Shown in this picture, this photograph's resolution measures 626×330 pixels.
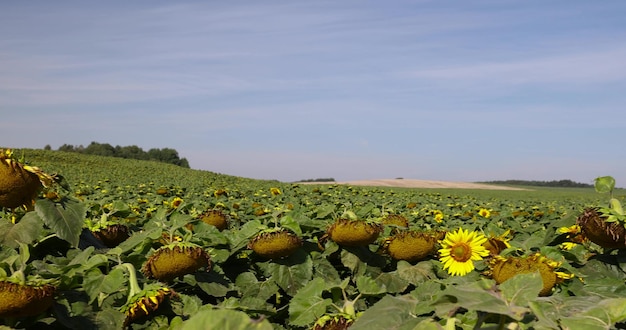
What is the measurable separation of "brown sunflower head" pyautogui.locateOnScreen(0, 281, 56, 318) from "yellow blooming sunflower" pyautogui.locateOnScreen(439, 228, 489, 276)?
1905 millimetres

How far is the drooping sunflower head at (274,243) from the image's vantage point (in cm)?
293

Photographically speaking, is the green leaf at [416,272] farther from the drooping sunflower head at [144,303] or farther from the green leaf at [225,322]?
the green leaf at [225,322]

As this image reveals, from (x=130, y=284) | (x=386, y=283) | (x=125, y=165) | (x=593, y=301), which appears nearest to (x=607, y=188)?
(x=386, y=283)

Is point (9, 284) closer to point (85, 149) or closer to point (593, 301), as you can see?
point (593, 301)

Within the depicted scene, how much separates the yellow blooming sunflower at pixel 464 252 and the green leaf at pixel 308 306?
1123 millimetres

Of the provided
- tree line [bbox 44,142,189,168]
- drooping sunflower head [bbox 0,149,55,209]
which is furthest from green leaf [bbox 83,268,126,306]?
tree line [bbox 44,142,189,168]

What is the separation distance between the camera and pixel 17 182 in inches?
85.3

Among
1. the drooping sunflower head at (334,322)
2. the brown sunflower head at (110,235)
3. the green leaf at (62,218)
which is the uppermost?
the green leaf at (62,218)

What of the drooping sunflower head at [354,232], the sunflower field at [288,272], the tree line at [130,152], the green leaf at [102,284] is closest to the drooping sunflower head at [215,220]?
the sunflower field at [288,272]

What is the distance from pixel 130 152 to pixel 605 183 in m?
72.4

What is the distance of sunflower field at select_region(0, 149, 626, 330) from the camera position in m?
1.10

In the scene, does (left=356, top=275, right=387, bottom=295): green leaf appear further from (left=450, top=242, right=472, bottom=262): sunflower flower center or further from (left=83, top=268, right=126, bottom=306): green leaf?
(left=450, top=242, right=472, bottom=262): sunflower flower center

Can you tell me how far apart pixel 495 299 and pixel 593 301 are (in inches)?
19.4

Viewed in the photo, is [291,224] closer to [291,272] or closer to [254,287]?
[291,272]
